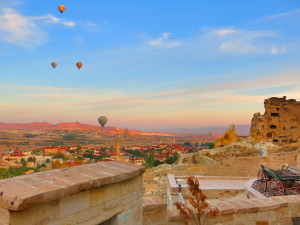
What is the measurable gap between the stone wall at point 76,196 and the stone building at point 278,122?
35.0 metres

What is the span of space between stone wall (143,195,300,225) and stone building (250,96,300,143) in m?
33.0

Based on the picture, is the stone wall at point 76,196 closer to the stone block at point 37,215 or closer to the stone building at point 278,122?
the stone block at point 37,215

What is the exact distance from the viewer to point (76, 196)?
2.22 m

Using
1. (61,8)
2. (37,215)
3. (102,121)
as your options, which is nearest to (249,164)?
(102,121)

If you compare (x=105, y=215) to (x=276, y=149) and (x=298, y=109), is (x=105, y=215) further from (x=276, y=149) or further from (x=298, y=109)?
(x=298, y=109)

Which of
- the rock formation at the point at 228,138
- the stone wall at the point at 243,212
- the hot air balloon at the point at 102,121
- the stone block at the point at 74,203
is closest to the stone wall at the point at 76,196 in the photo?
the stone block at the point at 74,203

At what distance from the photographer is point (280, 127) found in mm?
36469

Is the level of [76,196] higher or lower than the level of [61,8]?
lower

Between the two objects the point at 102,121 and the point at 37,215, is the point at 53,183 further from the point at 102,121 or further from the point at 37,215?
the point at 102,121

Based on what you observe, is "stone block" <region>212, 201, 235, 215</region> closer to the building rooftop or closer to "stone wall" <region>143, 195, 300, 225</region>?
"stone wall" <region>143, 195, 300, 225</region>

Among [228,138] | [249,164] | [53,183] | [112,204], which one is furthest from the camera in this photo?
[228,138]

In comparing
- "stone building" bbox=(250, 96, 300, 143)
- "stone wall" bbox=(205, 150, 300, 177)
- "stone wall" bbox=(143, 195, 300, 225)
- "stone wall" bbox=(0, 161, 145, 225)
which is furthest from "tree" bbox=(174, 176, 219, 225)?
"stone building" bbox=(250, 96, 300, 143)

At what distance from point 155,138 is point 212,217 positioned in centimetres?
16038

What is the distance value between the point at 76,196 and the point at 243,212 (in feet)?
8.28
